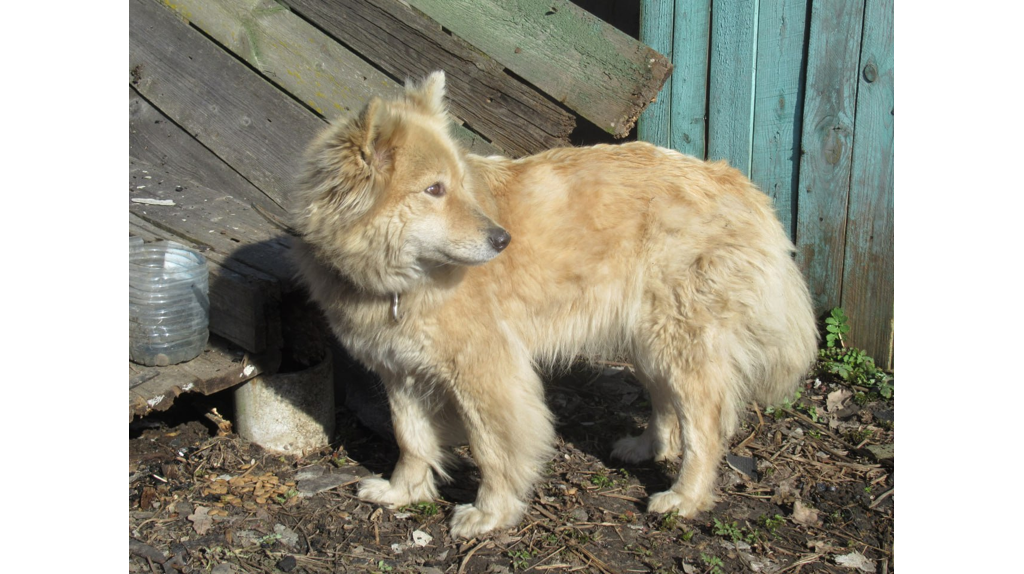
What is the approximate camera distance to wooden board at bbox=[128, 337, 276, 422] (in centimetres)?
352

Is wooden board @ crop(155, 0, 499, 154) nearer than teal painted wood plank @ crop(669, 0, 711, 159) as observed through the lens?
No

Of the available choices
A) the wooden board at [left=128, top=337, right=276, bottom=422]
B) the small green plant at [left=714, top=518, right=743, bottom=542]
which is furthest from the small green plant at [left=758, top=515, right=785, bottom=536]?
the wooden board at [left=128, top=337, right=276, bottom=422]

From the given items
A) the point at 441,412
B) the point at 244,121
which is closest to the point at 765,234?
the point at 441,412

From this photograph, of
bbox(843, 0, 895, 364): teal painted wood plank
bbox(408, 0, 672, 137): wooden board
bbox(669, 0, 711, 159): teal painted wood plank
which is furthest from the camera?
bbox(669, 0, 711, 159): teal painted wood plank

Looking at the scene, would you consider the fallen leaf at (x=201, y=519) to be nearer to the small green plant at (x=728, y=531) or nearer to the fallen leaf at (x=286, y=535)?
the fallen leaf at (x=286, y=535)

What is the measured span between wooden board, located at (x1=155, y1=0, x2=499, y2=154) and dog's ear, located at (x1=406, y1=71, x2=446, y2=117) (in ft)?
4.00

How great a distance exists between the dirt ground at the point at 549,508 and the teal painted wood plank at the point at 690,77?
180 cm

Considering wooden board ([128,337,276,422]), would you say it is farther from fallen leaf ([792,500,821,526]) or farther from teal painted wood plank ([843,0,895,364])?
teal painted wood plank ([843,0,895,364])

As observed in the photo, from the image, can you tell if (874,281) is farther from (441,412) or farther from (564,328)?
(441,412)

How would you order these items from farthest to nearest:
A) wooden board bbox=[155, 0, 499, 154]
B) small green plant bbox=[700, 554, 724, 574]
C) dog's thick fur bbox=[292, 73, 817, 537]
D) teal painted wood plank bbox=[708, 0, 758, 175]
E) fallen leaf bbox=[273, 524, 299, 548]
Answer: wooden board bbox=[155, 0, 499, 154] → teal painted wood plank bbox=[708, 0, 758, 175] → fallen leaf bbox=[273, 524, 299, 548] → dog's thick fur bbox=[292, 73, 817, 537] → small green plant bbox=[700, 554, 724, 574]

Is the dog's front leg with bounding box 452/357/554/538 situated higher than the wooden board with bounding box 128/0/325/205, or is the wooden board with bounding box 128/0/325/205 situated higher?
the wooden board with bounding box 128/0/325/205

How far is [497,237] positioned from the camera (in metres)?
3.09

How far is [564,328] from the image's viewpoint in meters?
3.78

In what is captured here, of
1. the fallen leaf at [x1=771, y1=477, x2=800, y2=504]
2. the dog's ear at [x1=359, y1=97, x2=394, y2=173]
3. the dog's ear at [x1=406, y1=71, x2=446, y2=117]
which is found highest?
the dog's ear at [x1=406, y1=71, x2=446, y2=117]
